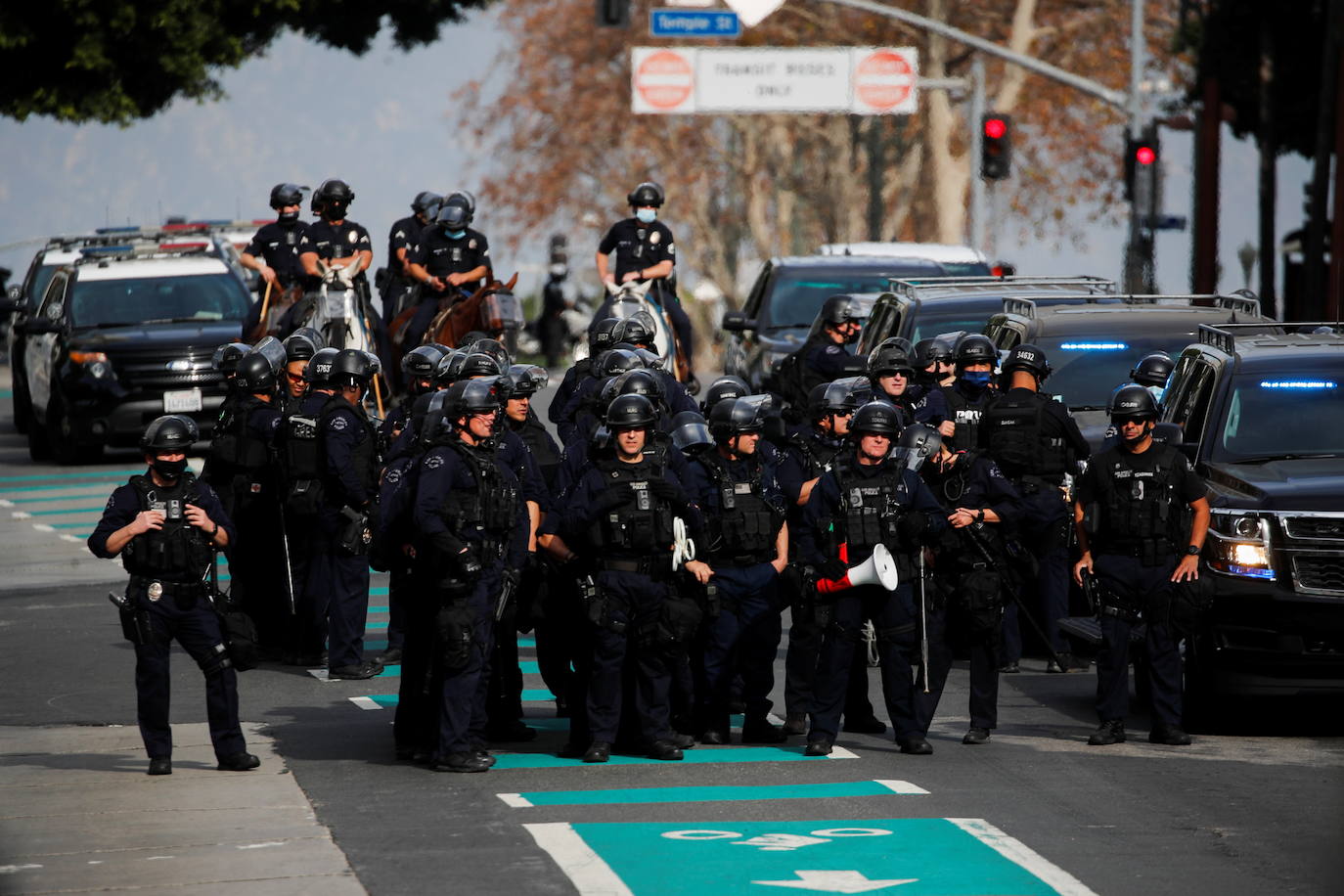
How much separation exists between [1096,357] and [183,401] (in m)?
11.3

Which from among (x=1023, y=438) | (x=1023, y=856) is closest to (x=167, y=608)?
(x=1023, y=856)

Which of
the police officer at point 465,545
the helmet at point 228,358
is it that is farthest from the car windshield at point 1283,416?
the helmet at point 228,358

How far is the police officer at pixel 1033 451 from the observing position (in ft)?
46.5

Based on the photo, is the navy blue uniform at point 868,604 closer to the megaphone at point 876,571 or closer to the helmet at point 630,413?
the megaphone at point 876,571

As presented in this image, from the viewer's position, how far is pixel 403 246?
21.7 metres

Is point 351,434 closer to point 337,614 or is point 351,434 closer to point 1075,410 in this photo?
point 337,614

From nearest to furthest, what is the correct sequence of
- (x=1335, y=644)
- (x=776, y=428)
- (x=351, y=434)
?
(x=1335, y=644) → (x=776, y=428) → (x=351, y=434)

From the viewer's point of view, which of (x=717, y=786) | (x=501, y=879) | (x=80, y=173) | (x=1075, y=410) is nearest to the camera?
(x=501, y=879)

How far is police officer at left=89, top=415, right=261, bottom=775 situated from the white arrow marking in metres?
3.38

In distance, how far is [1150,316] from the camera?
16812 mm

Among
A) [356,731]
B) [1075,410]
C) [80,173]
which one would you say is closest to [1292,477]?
[1075,410]

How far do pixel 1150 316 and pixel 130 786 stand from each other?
327 inches

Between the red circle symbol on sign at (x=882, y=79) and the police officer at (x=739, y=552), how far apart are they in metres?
33.5

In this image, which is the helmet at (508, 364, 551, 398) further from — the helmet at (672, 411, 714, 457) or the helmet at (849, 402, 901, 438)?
the helmet at (849, 402, 901, 438)
